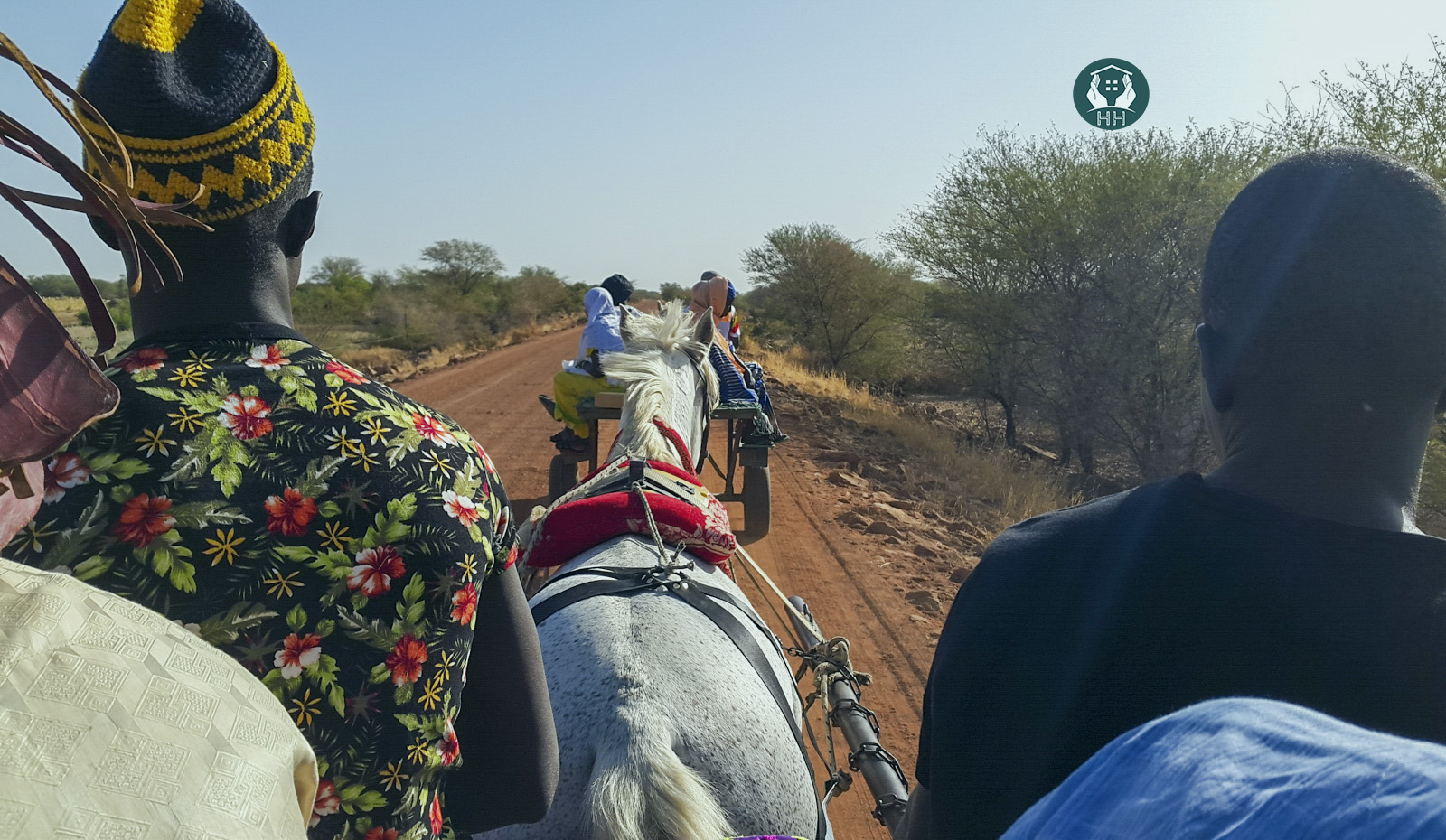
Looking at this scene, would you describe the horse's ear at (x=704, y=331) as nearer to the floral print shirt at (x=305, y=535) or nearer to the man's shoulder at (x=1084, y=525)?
the floral print shirt at (x=305, y=535)

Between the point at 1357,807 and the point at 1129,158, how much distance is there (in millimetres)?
11915

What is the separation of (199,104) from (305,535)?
24.2 inches

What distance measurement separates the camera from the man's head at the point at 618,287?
26.9 feet

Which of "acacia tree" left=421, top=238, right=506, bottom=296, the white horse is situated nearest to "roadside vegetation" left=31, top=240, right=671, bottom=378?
"acacia tree" left=421, top=238, right=506, bottom=296

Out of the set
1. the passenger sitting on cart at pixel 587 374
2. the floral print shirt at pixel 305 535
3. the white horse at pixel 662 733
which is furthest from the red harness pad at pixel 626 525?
the passenger sitting on cart at pixel 587 374

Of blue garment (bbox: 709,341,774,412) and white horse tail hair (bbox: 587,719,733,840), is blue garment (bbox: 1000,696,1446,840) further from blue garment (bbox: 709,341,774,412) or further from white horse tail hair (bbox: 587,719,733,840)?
blue garment (bbox: 709,341,774,412)

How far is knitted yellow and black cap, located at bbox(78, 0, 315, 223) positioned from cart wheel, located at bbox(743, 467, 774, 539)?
5.82 meters

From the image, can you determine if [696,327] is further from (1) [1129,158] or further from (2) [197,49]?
(1) [1129,158]

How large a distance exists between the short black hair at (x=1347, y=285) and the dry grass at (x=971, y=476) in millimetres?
6291

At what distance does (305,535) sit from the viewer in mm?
1165

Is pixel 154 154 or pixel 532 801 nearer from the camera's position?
pixel 154 154

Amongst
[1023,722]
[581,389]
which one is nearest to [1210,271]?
[1023,722]

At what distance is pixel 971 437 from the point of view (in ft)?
42.1

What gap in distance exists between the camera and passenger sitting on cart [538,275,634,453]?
6695 millimetres
